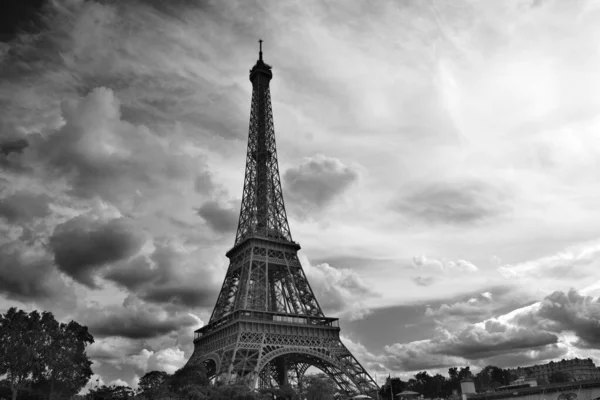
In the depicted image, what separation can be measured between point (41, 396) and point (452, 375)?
113m

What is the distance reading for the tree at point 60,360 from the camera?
57812 mm

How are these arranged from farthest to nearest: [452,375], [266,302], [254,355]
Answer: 1. [452,375]
2. [266,302]
3. [254,355]

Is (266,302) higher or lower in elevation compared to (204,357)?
higher

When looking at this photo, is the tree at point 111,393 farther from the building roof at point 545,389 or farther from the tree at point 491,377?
the tree at point 491,377

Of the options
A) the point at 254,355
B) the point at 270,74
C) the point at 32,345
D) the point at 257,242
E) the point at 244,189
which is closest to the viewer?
the point at 32,345

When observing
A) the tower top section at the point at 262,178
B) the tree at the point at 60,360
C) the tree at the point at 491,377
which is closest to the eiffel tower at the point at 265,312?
the tower top section at the point at 262,178

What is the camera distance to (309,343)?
69688 millimetres

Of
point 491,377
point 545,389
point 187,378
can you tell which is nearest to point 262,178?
point 187,378

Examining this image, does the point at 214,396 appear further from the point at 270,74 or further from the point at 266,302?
the point at 270,74

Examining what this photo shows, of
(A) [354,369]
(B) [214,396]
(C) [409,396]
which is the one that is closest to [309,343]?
(A) [354,369]

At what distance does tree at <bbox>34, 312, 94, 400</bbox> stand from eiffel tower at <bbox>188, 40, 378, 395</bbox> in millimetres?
17231

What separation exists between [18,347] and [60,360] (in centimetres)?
554

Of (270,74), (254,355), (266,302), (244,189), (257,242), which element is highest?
(270,74)

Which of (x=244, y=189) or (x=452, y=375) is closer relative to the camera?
(x=244, y=189)
